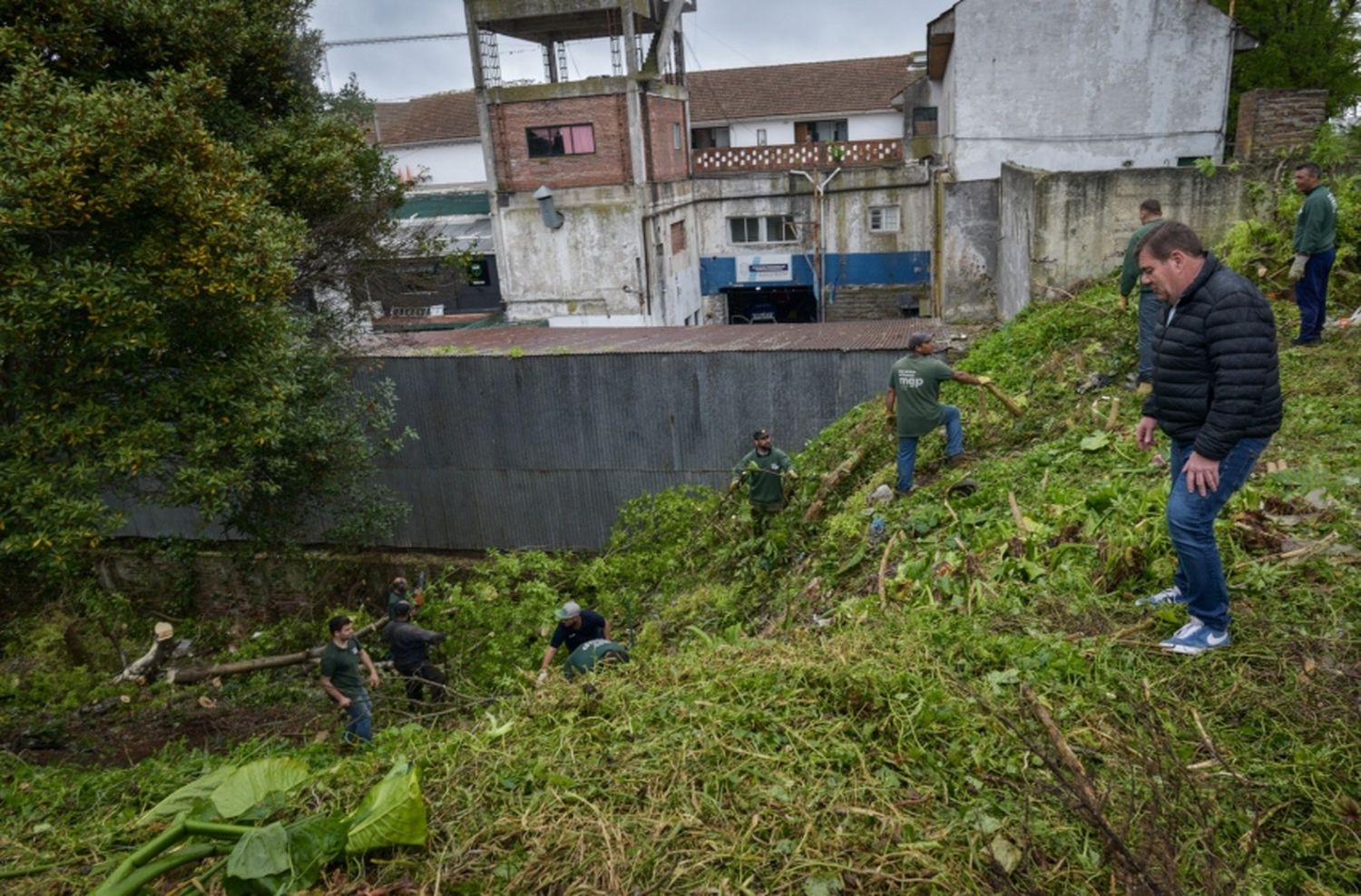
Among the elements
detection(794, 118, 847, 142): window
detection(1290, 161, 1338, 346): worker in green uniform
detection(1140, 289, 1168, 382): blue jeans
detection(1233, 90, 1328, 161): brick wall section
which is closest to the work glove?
detection(1290, 161, 1338, 346): worker in green uniform

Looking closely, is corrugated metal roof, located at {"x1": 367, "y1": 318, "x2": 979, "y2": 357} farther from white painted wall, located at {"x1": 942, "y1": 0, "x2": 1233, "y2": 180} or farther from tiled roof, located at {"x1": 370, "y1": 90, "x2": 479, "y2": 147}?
tiled roof, located at {"x1": 370, "y1": 90, "x2": 479, "y2": 147}

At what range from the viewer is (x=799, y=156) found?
2562cm

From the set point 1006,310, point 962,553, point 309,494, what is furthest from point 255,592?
point 1006,310

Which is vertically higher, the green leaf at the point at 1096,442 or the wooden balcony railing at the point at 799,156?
the wooden balcony railing at the point at 799,156

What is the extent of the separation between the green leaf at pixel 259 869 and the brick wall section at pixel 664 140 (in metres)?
21.8

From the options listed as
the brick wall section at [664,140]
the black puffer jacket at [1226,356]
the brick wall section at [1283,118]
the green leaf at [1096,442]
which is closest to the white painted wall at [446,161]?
the brick wall section at [664,140]

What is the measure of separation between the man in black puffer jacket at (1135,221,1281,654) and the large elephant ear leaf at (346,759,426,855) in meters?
3.25

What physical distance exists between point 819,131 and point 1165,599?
33030mm

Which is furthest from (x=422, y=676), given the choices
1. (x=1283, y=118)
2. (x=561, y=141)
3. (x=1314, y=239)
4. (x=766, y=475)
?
(x=561, y=141)

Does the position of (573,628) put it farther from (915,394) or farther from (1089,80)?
(1089,80)

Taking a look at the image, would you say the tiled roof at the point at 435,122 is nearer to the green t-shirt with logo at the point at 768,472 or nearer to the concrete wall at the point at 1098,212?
the concrete wall at the point at 1098,212

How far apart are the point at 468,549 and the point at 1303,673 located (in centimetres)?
1195

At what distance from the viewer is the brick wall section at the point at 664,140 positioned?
75.7ft

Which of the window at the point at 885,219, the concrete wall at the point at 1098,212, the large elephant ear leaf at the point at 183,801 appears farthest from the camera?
the window at the point at 885,219
